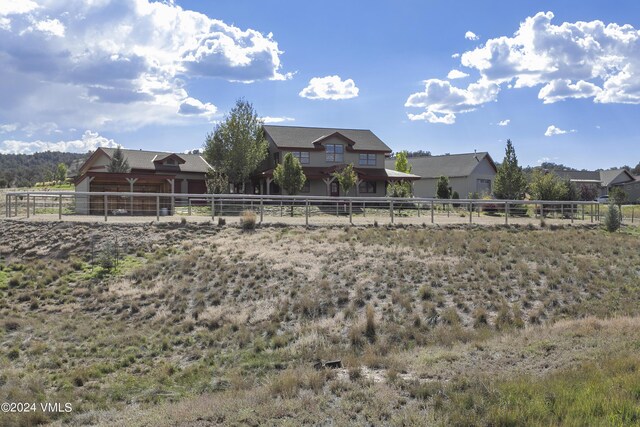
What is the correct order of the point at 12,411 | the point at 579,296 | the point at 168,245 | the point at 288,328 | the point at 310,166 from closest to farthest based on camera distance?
1. the point at 12,411
2. the point at 288,328
3. the point at 579,296
4. the point at 168,245
5. the point at 310,166

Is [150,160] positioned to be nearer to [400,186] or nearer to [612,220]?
[400,186]

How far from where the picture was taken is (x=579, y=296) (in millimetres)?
16547

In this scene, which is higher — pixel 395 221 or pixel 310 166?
pixel 310 166

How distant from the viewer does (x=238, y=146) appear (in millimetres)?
51625

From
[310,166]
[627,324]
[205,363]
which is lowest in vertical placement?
[205,363]

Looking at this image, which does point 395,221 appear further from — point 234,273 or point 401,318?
point 401,318

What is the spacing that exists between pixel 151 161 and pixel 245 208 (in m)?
30.8

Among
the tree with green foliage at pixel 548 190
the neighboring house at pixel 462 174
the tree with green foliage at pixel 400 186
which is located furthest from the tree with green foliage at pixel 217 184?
the neighboring house at pixel 462 174

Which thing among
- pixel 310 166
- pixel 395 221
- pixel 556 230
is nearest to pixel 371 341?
pixel 395 221

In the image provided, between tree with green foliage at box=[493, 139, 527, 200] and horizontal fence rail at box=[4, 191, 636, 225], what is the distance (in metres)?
9.52

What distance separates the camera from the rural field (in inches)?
328

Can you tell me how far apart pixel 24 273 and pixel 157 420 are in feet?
41.1

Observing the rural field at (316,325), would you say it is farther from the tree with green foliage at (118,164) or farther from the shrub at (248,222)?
the tree with green foliage at (118,164)

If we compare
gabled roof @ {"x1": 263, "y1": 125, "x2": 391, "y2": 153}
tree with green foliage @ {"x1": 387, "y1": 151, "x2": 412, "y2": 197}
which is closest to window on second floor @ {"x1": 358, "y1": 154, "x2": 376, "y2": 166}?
gabled roof @ {"x1": 263, "y1": 125, "x2": 391, "y2": 153}
